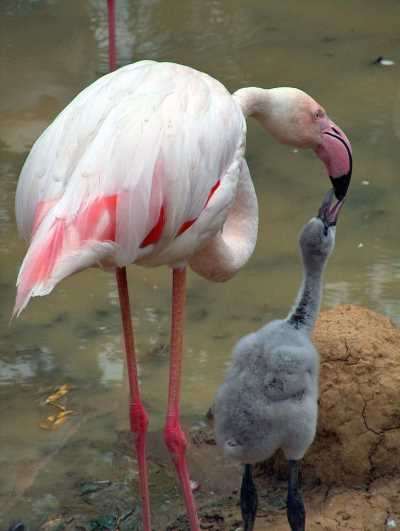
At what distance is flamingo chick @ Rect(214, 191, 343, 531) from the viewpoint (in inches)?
136

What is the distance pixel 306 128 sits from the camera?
4047mm

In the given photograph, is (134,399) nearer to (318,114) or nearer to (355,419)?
(355,419)

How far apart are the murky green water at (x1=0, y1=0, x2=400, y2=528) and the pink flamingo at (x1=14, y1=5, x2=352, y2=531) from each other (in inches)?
25.0

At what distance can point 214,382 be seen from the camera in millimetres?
4703

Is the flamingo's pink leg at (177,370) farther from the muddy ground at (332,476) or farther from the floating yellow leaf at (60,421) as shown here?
the floating yellow leaf at (60,421)

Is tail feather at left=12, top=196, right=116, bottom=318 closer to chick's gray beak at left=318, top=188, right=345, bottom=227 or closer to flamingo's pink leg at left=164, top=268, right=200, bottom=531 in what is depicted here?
flamingo's pink leg at left=164, top=268, right=200, bottom=531

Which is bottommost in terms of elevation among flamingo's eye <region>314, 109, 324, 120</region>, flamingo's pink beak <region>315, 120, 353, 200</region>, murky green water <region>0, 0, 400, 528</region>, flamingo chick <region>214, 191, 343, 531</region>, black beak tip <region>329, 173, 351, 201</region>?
murky green water <region>0, 0, 400, 528</region>

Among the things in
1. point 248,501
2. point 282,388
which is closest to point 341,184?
point 282,388

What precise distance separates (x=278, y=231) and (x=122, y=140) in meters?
2.49

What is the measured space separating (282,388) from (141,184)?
0.69 meters

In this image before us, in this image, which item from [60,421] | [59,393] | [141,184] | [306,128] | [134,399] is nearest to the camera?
[141,184]

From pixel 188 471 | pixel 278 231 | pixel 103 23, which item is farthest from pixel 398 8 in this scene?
pixel 188 471

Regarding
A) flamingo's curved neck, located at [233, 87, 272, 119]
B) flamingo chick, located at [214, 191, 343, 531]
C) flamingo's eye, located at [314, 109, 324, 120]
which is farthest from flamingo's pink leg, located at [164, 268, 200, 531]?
flamingo's eye, located at [314, 109, 324, 120]

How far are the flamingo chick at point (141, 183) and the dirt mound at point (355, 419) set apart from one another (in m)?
0.48
